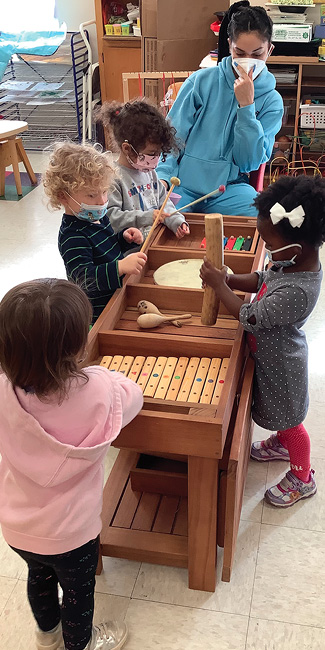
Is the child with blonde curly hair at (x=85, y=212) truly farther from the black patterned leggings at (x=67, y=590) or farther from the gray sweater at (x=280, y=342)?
the black patterned leggings at (x=67, y=590)

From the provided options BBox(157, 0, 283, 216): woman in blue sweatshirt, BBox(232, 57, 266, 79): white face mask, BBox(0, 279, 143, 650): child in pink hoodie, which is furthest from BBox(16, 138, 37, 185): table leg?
BBox(0, 279, 143, 650): child in pink hoodie

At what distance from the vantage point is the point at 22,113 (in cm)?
593

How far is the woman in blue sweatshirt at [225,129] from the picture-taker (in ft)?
8.64

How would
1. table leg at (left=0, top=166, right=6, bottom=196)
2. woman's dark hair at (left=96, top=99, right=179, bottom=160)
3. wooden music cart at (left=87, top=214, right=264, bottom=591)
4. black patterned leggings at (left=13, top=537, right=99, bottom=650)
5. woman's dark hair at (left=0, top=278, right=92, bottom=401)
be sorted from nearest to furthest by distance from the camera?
woman's dark hair at (left=0, top=278, right=92, bottom=401)
black patterned leggings at (left=13, top=537, right=99, bottom=650)
wooden music cart at (left=87, top=214, right=264, bottom=591)
woman's dark hair at (left=96, top=99, right=179, bottom=160)
table leg at (left=0, top=166, right=6, bottom=196)

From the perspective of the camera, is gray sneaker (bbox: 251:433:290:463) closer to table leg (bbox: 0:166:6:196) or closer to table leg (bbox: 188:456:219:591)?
table leg (bbox: 188:456:219:591)

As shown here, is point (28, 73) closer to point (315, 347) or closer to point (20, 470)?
point (315, 347)

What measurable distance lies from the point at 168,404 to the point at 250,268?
2.56 feet

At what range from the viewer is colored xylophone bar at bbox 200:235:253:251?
2.20 m

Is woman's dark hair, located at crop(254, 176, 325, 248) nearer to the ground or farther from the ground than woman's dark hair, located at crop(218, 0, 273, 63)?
nearer to the ground

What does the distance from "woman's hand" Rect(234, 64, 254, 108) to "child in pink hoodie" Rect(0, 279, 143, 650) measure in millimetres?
1661

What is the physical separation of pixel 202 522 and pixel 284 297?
0.61m

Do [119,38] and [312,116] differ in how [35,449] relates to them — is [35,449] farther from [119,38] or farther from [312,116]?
[119,38]

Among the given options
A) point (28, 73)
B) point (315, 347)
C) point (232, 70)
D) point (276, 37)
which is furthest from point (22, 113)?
point (315, 347)

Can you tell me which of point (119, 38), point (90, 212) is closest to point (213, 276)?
point (90, 212)
